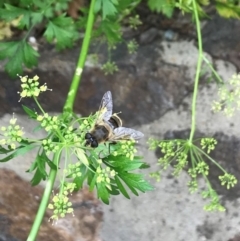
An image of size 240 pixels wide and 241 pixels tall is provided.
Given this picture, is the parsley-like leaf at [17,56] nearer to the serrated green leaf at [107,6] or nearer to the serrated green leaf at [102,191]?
the serrated green leaf at [107,6]

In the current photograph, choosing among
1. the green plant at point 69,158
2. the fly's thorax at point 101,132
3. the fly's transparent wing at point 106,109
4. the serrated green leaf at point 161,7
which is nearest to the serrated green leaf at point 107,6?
the green plant at point 69,158

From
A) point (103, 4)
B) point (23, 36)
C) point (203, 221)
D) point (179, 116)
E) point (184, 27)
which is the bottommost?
point (203, 221)

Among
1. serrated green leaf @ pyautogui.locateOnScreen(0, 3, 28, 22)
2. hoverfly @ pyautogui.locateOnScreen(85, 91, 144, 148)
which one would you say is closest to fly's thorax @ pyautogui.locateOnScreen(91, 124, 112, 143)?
hoverfly @ pyautogui.locateOnScreen(85, 91, 144, 148)

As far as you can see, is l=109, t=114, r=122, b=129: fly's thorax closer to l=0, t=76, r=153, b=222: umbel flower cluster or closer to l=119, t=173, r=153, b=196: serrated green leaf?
l=0, t=76, r=153, b=222: umbel flower cluster

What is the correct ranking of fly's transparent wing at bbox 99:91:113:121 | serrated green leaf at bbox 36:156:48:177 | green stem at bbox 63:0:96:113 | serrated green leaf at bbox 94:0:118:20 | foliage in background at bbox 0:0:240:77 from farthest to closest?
foliage in background at bbox 0:0:240:77
serrated green leaf at bbox 94:0:118:20
green stem at bbox 63:0:96:113
fly's transparent wing at bbox 99:91:113:121
serrated green leaf at bbox 36:156:48:177

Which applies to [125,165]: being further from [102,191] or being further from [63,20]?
[63,20]

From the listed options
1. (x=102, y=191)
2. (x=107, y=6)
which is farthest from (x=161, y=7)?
(x=102, y=191)

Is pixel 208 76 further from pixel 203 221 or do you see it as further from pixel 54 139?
pixel 54 139

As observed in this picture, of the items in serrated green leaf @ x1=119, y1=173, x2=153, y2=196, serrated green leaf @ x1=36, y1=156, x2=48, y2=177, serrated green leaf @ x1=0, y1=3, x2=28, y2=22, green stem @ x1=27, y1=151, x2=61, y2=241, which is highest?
serrated green leaf @ x1=0, y1=3, x2=28, y2=22

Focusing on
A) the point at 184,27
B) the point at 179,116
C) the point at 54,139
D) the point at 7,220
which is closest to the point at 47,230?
the point at 7,220
